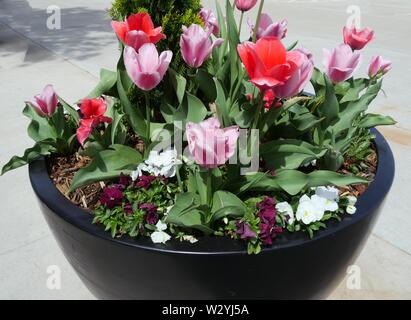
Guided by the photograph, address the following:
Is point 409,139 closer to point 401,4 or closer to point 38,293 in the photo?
point 38,293

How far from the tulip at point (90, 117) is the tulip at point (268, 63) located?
1.80 ft

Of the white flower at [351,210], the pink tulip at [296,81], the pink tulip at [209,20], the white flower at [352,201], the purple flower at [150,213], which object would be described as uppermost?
the pink tulip at [296,81]

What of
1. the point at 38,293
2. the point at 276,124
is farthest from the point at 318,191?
the point at 38,293

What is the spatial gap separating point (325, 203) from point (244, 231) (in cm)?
29

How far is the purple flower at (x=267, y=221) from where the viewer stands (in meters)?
1.26

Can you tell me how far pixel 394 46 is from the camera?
5.64m

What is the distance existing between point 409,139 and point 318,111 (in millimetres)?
1879

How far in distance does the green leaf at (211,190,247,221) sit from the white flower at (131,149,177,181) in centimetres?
21

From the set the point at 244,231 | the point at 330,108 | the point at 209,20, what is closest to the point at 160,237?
the point at 244,231

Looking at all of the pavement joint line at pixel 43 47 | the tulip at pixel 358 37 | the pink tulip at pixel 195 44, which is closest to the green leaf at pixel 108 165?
the pink tulip at pixel 195 44

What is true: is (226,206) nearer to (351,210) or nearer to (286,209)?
(286,209)

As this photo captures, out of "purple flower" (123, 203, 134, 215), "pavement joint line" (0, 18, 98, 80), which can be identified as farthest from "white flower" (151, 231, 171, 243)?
"pavement joint line" (0, 18, 98, 80)

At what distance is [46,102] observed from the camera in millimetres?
1604

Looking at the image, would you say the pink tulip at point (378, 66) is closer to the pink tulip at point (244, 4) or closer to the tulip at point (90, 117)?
the pink tulip at point (244, 4)
